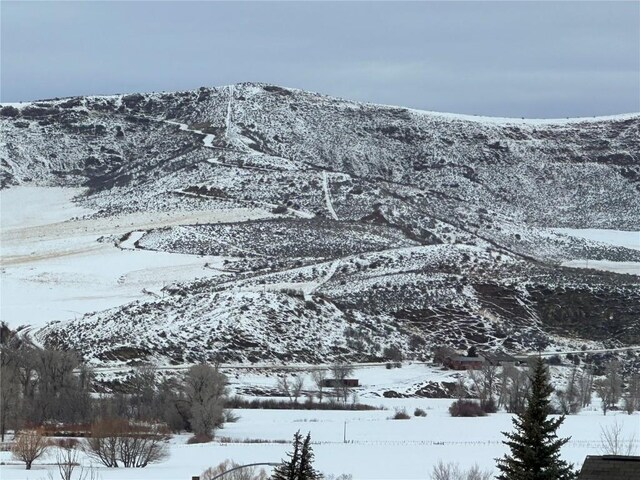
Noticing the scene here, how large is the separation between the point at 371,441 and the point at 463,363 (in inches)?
1350

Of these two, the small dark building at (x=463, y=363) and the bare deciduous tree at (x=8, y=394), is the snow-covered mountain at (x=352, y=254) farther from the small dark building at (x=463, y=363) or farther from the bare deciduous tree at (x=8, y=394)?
the bare deciduous tree at (x=8, y=394)

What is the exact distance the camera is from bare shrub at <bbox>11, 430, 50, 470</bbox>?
5594 cm

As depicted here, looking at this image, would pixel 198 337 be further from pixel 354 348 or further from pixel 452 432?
pixel 452 432

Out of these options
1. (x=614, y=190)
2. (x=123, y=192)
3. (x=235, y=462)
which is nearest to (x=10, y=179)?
(x=123, y=192)

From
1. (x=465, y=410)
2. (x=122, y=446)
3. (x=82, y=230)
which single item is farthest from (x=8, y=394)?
(x=82, y=230)

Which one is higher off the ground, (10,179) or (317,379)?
(10,179)

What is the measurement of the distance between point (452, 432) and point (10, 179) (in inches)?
5517

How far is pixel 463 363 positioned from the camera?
9662 cm

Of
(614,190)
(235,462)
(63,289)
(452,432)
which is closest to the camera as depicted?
(235,462)

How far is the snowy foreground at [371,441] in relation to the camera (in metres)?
53.1

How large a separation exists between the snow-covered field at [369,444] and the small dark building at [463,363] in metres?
13.6

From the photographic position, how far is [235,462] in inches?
2020

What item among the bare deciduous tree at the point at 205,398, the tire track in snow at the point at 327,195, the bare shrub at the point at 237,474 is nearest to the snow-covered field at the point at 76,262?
the tire track in snow at the point at 327,195

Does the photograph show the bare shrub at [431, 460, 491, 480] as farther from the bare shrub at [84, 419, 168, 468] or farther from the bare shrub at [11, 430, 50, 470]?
the bare shrub at [11, 430, 50, 470]
